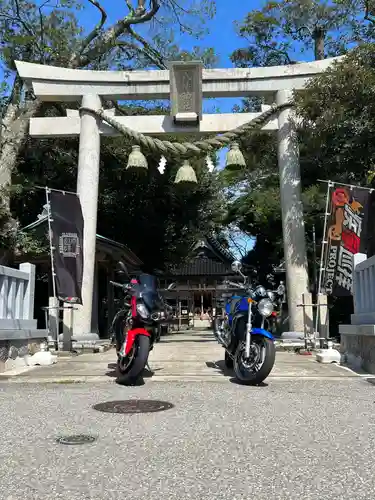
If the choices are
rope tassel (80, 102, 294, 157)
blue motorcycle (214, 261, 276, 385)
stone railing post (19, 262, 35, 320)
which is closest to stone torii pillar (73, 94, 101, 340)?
rope tassel (80, 102, 294, 157)

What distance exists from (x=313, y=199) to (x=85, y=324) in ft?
24.9

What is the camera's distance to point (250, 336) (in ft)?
18.9

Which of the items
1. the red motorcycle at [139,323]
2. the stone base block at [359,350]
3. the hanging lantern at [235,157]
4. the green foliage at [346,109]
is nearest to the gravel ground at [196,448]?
the red motorcycle at [139,323]

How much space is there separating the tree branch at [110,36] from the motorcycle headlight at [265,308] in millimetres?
12346

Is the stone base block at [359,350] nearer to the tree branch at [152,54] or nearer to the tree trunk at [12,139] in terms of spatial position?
the tree trunk at [12,139]

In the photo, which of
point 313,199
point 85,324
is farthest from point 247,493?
point 313,199

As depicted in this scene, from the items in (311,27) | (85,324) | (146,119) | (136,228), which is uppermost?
(311,27)

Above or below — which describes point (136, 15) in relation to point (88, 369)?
above

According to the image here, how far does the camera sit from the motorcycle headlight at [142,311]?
223 inches

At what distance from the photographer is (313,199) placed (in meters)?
14.6

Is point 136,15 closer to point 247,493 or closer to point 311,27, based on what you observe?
point 311,27

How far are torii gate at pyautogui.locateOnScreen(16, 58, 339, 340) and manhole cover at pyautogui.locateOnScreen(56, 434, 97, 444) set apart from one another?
834 cm

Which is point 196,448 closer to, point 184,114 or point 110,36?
point 184,114

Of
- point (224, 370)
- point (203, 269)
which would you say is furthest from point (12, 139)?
point (203, 269)
